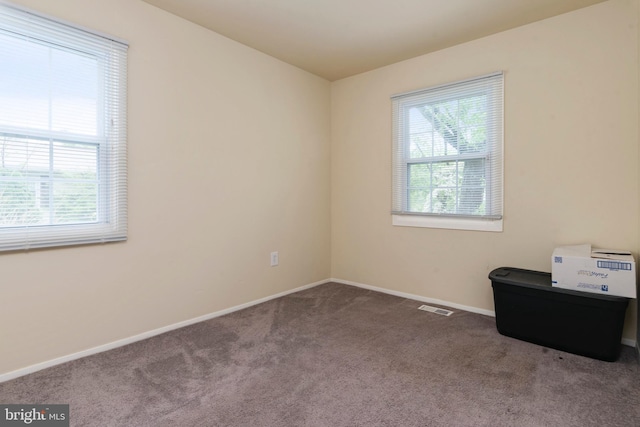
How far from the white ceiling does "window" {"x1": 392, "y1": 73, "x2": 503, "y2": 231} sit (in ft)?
1.43

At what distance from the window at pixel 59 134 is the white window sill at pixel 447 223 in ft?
8.06

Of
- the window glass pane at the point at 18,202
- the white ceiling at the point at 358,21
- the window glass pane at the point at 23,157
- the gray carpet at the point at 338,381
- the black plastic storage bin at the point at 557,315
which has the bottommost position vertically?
the gray carpet at the point at 338,381

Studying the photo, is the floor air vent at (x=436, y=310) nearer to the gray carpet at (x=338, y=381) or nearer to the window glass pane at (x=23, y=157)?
the gray carpet at (x=338, y=381)

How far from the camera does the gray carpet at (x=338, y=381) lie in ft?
5.15

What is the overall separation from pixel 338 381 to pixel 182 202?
1732 millimetres

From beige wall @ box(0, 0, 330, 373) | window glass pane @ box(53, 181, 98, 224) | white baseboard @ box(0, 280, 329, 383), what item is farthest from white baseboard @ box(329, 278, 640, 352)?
window glass pane @ box(53, 181, 98, 224)

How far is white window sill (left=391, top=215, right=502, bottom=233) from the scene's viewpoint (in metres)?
2.87

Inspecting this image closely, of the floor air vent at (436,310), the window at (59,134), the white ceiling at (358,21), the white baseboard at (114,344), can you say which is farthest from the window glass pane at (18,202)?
the floor air vent at (436,310)

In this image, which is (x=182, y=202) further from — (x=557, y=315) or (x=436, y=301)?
(x=557, y=315)

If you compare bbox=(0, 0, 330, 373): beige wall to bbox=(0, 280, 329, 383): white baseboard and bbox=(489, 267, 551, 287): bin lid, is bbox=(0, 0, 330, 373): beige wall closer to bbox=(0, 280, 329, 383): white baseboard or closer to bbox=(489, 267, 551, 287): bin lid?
bbox=(0, 280, 329, 383): white baseboard

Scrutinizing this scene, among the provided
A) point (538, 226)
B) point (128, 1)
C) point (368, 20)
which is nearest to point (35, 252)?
point (128, 1)

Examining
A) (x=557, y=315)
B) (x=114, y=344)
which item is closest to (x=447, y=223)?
(x=557, y=315)

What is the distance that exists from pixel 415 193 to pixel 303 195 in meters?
1.18

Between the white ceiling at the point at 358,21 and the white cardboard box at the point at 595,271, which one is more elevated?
the white ceiling at the point at 358,21
